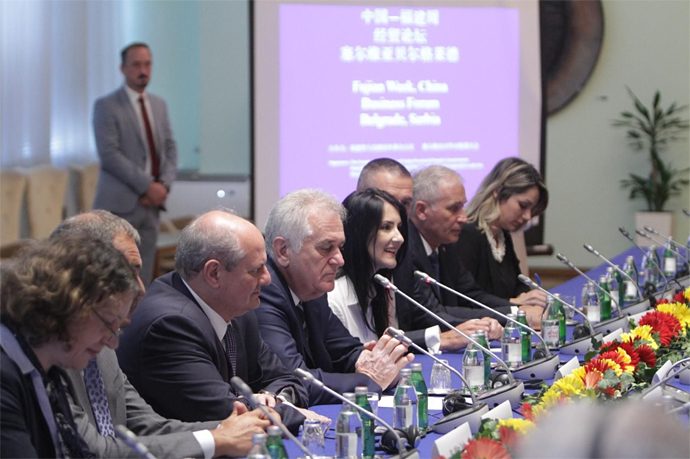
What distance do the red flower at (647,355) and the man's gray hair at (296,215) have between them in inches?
39.6

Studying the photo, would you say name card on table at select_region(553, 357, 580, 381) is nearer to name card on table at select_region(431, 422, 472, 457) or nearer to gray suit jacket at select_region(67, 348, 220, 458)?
name card on table at select_region(431, 422, 472, 457)

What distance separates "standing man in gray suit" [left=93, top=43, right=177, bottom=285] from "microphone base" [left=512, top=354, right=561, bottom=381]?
3.32 m

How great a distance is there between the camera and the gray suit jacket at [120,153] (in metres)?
5.82

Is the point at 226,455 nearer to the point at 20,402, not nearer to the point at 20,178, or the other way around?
the point at 20,402

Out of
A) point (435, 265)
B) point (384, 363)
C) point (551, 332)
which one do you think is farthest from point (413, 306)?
point (384, 363)

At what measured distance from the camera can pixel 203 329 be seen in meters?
2.42

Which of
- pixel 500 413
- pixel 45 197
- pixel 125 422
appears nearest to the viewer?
pixel 500 413

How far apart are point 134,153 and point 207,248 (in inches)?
145

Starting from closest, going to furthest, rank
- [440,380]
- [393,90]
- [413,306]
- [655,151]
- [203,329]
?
[203,329] → [440,380] → [413,306] → [393,90] → [655,151]

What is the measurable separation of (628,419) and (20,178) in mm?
7030

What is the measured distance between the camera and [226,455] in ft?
6.79

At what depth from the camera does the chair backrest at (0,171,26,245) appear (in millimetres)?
7109

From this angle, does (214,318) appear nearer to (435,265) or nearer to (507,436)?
(507,436)

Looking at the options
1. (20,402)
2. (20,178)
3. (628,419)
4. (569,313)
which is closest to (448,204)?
(569,313)
